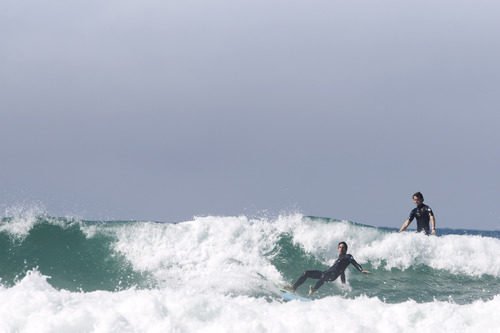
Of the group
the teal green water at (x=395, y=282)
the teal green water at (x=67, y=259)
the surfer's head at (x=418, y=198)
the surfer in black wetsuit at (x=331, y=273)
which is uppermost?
the surfer's head at (x=418, y=198)

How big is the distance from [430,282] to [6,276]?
10203 millimetres

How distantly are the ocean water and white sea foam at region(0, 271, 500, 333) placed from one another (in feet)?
0.05

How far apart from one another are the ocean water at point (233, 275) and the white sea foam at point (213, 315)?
16mm

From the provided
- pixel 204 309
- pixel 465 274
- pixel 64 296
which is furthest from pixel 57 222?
pixel 465 274

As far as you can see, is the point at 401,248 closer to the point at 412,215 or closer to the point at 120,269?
the point at 412,215

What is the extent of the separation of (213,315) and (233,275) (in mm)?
4890

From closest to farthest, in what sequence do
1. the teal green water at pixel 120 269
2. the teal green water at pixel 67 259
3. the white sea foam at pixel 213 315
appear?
the white sea foam at pixel 213 315 < the teal green water at pixel 120 269 < the teal green water at pixel 67 259

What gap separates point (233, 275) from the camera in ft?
40.9

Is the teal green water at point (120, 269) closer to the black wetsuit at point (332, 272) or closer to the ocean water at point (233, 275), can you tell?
the ocean water at point (233, 275)

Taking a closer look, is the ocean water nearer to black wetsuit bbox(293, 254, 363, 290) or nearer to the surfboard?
the surfboard

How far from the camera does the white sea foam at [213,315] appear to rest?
7.25 m

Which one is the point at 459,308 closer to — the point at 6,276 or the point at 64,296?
the point at 64,296

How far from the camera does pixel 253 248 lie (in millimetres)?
14711

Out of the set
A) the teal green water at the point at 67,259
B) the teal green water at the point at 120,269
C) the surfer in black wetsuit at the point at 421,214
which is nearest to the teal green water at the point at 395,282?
the teal green water at the point at 120,269
